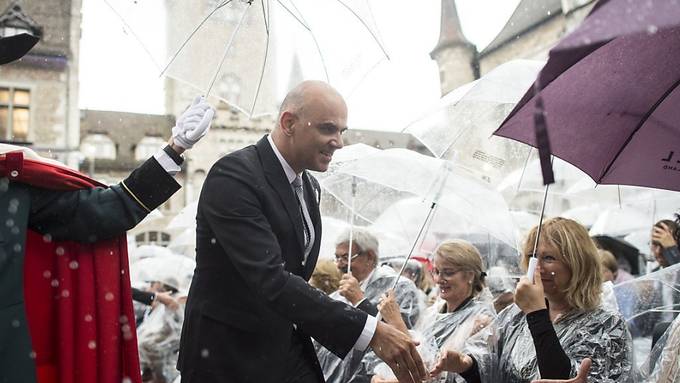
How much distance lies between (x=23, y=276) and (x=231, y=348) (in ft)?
2.71

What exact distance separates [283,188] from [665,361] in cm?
159

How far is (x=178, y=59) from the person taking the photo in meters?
3.77

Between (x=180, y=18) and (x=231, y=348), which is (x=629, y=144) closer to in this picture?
(x=231, y=348)

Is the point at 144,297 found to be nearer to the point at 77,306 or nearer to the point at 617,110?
the point at 77,306

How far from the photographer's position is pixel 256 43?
3.68 meters

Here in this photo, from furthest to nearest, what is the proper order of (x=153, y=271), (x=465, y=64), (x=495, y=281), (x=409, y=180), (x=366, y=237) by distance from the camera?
(x=465, y=64) → (x=153, y=271) → (x=495, y=281) → (x=366, y=237) → (x=409, y=180)

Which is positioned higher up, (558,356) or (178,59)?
(178,59)

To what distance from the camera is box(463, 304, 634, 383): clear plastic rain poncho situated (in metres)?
2.86

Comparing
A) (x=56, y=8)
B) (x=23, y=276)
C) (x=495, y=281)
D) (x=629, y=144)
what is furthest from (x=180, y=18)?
(x=56, y=8)

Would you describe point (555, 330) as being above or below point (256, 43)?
below

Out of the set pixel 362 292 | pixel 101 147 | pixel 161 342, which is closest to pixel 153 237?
pixel 101 147

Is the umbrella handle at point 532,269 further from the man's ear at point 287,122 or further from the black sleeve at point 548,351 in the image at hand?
the man's ear at point 287,122

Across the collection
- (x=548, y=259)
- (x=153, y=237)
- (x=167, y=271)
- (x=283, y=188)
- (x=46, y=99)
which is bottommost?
(x=153, y=237)

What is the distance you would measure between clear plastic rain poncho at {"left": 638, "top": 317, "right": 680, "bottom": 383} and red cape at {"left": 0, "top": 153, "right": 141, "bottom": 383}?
201cm
